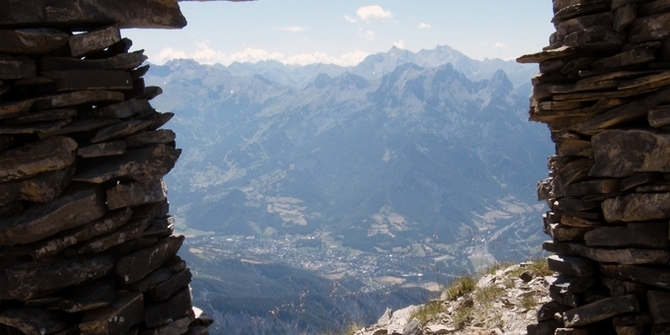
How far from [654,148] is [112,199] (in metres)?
9.20

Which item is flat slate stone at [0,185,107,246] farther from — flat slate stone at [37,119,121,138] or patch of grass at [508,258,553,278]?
patch of grass at [508,258,553,278]

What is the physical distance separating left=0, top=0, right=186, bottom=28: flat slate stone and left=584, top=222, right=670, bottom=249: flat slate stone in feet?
29.6

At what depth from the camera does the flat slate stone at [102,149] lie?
9.53 metres

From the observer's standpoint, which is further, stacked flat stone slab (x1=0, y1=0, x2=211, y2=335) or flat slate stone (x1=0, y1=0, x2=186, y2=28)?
flat slate stone (x1=0, y1=0, x2=186, y2=28)

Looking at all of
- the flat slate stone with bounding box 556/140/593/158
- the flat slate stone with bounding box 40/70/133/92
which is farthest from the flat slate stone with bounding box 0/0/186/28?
the flat slate stone with bounding box 556/140/593/158

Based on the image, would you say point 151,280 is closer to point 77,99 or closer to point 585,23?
point 77,99

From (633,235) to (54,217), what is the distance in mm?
9832

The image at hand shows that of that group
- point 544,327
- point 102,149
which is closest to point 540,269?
point 544,327

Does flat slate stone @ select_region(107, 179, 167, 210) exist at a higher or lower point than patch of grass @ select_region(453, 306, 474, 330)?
higher

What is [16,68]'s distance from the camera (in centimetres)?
912

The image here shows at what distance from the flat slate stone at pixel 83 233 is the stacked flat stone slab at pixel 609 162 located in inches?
318

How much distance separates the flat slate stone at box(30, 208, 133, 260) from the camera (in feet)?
30.1

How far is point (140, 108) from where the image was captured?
34.4 feet

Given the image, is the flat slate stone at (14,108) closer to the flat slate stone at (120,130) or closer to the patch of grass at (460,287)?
the flat slate stone at (120,130)
